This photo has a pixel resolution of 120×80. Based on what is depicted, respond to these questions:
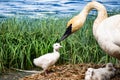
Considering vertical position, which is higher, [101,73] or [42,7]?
[42,7]

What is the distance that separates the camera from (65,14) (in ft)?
17.0

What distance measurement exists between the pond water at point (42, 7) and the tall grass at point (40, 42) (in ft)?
0.23

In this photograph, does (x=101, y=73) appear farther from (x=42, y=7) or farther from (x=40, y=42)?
(x=42, y=7)

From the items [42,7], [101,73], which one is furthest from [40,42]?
[101,73]

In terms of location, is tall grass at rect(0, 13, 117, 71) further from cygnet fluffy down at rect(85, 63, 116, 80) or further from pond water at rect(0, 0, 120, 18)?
cygnet fluffy down at rect(85, 63, 116, 80)

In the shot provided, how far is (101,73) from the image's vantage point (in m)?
3.78

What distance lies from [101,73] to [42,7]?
1627 mm

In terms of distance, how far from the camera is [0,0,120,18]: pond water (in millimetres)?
5184

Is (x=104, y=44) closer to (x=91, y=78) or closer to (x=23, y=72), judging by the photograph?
(x=91, y=78)

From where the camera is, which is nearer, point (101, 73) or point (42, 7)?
point (101, 73)

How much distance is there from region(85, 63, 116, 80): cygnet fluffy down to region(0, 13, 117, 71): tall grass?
1123mm

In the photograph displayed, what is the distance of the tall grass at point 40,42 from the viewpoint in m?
5.10

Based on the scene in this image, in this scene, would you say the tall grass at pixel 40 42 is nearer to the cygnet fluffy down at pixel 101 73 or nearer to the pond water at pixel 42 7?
the pond water at pixel 42 7

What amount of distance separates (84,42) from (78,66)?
3.04ft
